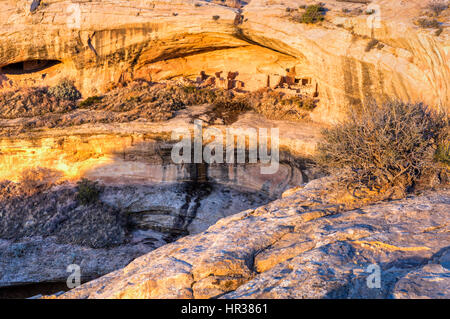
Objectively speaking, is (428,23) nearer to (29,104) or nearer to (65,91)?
(65,91)

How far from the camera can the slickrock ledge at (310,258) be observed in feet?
10.8

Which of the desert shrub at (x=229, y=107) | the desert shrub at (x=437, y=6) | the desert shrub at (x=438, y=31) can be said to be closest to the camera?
the desert shrub at (x=438, y=31)

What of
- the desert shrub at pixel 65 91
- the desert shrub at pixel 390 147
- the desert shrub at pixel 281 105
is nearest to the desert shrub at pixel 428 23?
the desert shrub at pixel 390 147

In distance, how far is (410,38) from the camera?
9.22m

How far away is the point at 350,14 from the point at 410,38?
8.69 feet

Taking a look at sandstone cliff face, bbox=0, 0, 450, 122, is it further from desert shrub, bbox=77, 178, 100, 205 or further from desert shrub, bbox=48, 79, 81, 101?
desert shrub, bbox=77, 178, 100, 205

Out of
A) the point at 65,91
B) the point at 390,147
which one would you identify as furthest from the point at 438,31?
the point at 65,91

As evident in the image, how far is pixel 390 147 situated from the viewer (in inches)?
247

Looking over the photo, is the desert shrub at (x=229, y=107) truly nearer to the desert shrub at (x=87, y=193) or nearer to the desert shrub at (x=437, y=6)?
the desert shrub at (x=87, y=193)

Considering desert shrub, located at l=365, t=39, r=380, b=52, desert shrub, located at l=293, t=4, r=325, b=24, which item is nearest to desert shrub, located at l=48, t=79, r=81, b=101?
desert shrub, located at l=293, t=4, r=325, b=24

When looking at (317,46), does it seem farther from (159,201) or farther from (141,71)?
(141,71)

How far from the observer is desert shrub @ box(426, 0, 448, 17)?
941 cm

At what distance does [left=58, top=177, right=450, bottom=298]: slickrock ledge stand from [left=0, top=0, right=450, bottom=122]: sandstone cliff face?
5.00 meters

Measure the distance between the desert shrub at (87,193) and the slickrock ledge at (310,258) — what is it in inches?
299
